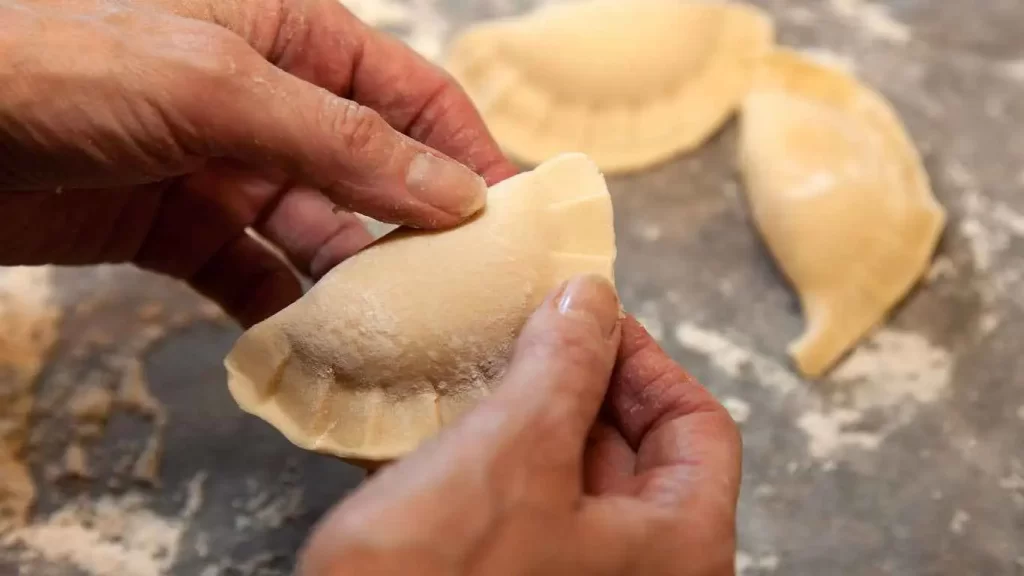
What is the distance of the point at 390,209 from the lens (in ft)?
2.81

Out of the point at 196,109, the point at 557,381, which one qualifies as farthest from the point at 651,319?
the point at 196,109

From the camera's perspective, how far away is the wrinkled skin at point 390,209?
24.2 inches

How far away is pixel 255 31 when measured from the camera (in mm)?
1010

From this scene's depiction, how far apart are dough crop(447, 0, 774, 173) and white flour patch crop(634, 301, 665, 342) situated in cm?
29

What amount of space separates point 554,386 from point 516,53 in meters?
1.04

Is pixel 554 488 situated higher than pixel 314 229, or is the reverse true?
pixel 554 488

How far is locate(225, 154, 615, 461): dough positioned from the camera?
0.83m

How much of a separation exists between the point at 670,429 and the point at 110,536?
79cm

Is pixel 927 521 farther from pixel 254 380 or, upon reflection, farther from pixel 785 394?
pixel 254 380

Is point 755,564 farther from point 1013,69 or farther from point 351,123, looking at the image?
point 1013,69

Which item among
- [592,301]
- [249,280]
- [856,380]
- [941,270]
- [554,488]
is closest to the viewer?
[554,488]

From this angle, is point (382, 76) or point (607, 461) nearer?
point (607, 461)

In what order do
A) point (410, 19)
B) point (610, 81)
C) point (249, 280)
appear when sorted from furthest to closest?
point (410, 19), point (610, 81), point (249, 280)

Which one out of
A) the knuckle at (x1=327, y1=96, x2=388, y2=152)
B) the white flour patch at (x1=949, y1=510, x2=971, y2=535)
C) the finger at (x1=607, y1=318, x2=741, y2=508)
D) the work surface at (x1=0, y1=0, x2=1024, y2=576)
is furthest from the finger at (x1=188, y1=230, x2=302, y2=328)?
the white flour patch at (x1=949, y1=510, x2=971, y2=535)
